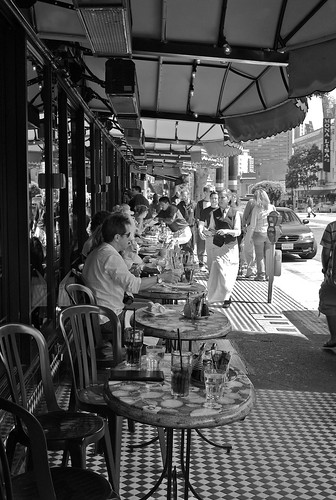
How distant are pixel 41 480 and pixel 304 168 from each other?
88184 mm

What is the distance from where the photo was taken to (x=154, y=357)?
122 inches

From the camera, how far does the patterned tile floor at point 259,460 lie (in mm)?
3443

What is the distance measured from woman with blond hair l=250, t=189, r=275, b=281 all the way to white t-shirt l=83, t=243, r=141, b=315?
23.6 feet

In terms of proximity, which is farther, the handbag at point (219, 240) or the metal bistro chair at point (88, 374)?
the handbag at point (219, 240)

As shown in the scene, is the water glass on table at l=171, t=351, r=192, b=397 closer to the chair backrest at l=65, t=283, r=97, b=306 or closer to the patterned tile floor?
the patterned tile floor

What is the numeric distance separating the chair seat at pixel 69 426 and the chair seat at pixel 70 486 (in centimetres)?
33

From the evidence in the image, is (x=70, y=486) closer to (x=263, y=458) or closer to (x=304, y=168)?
(x=263, y=458)

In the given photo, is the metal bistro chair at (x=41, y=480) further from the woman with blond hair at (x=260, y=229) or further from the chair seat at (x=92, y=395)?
the woman with blond hair at (x=260, y=229)

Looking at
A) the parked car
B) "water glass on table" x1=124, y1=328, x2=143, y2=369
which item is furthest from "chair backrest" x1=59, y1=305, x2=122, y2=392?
the parked car

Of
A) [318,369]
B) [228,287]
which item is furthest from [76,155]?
[318,369]

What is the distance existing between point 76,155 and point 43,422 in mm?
5486

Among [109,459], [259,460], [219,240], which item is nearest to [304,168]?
[219,240]

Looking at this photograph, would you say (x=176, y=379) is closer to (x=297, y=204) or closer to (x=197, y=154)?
(x=197, y=154)

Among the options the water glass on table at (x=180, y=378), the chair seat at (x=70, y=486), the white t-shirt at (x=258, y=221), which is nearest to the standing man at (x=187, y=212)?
the white t-shirt at (x=258, y=221)
